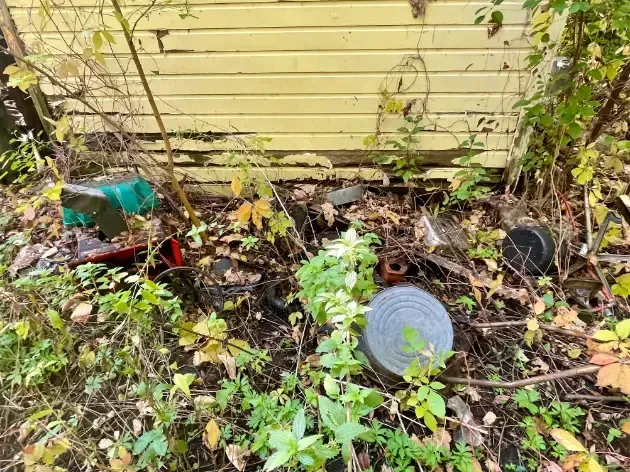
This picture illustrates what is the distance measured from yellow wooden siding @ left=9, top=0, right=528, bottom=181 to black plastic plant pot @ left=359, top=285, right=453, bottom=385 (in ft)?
5.41

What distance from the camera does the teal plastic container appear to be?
2842 mm

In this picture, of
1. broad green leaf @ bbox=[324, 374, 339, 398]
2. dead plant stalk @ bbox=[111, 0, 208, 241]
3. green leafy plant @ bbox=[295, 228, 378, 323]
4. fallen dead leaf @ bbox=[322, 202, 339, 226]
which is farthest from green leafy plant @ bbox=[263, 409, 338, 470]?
fallen dead leaf @ bbox=[322, 202, 339, 226]

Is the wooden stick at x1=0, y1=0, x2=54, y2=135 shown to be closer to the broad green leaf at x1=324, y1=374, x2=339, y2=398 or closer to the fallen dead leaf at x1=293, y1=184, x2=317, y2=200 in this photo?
the fallen dead leaf at x1=293, y1=184, x2=317, y2=200

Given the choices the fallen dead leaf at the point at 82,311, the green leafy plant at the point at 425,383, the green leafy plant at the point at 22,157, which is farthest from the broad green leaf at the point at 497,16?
the green leafy plant at the point at 22,157

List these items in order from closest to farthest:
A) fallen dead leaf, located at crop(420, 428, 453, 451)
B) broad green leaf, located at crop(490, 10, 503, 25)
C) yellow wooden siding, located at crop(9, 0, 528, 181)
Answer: fallen dead leaf, located at crop(420, 428, 453, 451) < broad green leaf, located at crop(490, 10, 503, 25) < yellow wooden siding, located at crop(9, 0, 528, 181)

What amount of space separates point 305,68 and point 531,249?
2.19 m

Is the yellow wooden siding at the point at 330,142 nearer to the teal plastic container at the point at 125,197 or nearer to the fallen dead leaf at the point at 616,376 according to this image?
the teal plastic container at the point at 125,197

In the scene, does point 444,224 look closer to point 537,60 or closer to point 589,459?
point 537,60

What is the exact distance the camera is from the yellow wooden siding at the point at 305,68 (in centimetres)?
297

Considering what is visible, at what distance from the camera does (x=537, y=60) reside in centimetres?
282

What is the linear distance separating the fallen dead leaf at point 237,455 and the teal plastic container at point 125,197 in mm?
1720

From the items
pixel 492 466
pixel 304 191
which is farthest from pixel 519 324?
pixel 304 191

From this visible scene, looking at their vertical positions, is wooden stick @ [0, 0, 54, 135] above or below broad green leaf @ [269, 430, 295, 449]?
above

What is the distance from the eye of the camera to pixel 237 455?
2006 mm
